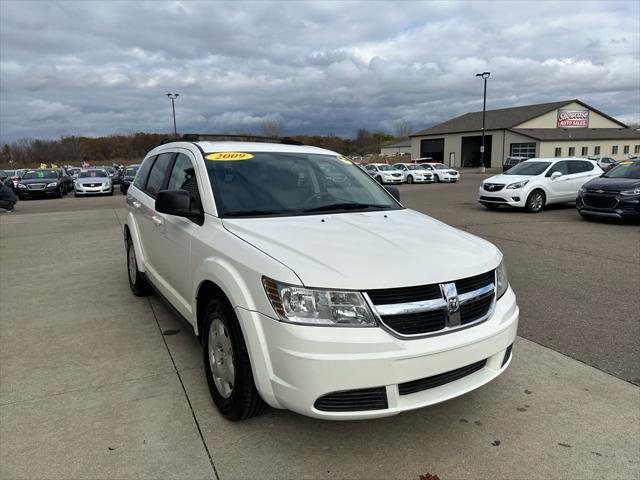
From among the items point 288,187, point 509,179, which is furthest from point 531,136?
point 288,187

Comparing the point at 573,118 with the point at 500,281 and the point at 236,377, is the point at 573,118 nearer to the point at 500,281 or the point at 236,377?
the point at 500,281

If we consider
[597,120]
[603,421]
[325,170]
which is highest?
[597,120]

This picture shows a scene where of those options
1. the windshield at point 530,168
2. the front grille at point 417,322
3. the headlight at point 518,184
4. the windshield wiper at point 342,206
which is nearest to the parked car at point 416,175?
the windshield at point 530,168

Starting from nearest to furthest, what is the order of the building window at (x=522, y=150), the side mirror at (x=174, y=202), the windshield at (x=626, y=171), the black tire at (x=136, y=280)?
1. the side mirror at (x=174, y=202)
2. the black tire at (x=136, y=280)
3. the windshield at (x=626, y=171)
4. the building window at (x=522, y=150)

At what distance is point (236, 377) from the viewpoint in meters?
2.75

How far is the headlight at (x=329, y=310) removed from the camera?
7.75 feet

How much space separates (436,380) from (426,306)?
43 centimetres

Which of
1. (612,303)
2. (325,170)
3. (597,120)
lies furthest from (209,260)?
(597,120)

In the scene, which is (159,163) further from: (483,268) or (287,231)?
(483,268)

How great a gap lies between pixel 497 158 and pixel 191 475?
2396 inches

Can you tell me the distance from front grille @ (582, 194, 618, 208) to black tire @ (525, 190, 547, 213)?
6.75 ft

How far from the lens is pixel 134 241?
17.2 ft

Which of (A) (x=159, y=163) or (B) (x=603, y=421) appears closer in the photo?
(B) (x=603, y=421)

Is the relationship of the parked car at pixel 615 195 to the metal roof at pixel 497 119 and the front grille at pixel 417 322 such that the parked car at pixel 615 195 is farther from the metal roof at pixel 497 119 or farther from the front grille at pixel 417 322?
the metal roof at pixel 497 119
